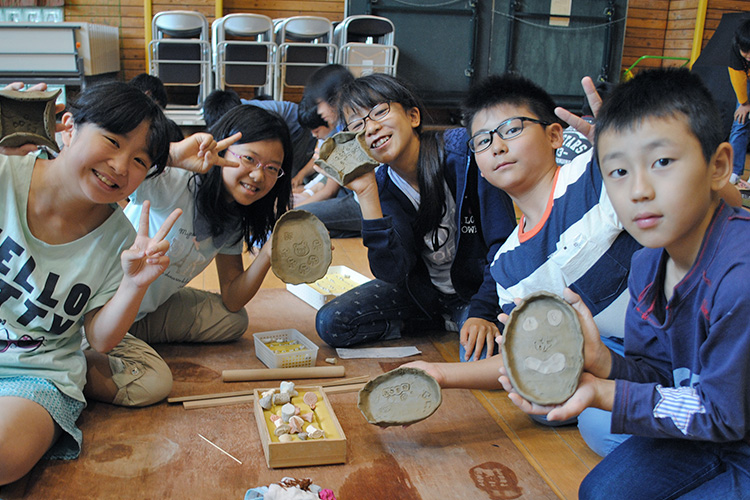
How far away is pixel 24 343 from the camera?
1.61 meters

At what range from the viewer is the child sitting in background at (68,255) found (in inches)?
62.1

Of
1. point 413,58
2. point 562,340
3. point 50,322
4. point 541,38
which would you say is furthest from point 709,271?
point 541,38

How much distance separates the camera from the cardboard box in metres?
2.78

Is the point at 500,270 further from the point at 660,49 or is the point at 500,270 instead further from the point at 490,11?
the point at 660,49

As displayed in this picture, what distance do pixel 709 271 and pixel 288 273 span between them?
49.0 inches

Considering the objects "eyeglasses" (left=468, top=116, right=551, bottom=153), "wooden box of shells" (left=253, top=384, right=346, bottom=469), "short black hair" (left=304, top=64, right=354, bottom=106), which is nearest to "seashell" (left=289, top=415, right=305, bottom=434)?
"wooden box of shells" (left=253, top=384, right=346, bottom=469)

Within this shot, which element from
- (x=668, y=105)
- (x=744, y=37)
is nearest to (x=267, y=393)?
(x=668, y=105)

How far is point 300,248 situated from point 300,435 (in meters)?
0.65

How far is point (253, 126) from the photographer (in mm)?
2045

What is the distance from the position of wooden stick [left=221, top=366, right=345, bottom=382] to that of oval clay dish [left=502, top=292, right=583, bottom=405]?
0.88m

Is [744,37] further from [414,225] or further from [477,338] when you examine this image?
[477,338]

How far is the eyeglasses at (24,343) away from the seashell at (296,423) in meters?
0.68

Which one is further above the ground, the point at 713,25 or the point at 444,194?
the point at 713,25


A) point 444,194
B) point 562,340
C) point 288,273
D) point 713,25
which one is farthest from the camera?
point 713,25
